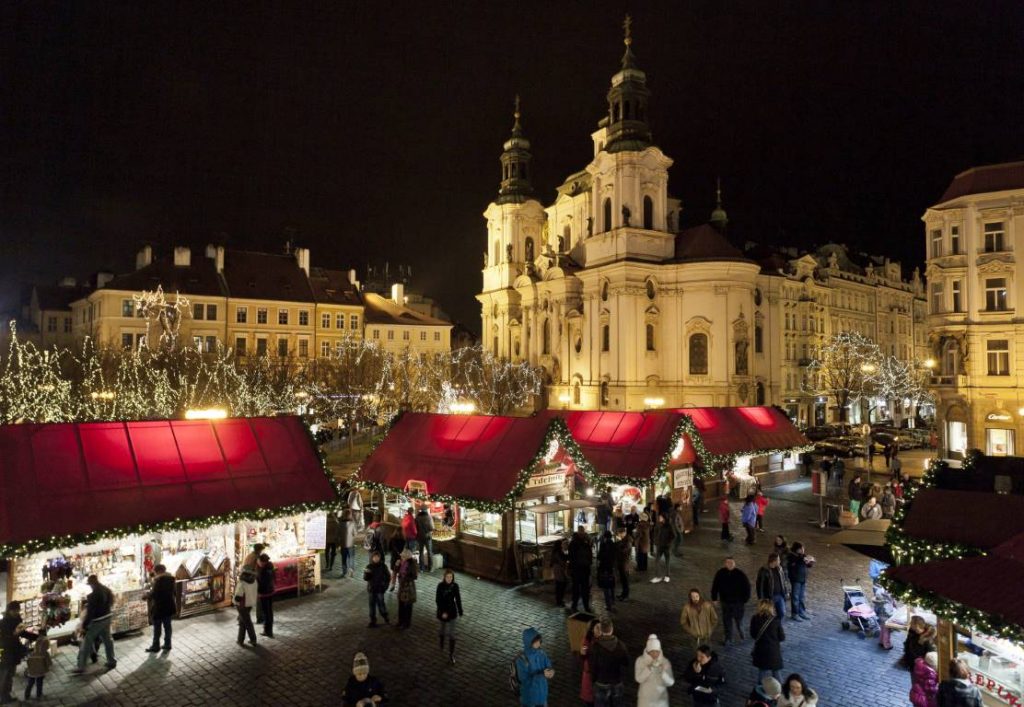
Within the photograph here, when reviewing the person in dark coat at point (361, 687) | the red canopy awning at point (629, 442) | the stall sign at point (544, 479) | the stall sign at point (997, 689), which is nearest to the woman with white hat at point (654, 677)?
the person in dark coat at point (361, 687)

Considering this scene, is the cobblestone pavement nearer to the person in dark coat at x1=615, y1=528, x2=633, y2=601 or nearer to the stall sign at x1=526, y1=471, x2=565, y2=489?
the person in dark coat at x1=615, y1=528, x2=633, y2=601

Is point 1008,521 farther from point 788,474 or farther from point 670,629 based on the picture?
point 788,474

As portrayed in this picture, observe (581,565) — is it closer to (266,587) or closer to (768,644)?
(768,644)

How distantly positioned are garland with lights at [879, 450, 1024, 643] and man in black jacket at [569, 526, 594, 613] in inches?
218

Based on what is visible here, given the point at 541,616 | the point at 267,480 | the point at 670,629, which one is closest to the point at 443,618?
the point at 541,616

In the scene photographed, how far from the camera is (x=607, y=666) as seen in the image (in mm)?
8766

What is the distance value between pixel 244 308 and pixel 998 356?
53433 millimetres

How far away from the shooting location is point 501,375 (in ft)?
193

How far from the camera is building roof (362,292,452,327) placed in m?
66.4

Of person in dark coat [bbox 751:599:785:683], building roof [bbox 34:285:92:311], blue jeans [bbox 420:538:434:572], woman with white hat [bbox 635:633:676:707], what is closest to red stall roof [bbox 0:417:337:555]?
blue jeans [bbox 420:538:434:572]

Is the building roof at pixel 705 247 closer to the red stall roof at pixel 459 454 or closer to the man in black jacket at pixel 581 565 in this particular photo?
the red stall roof at pixel 459 454

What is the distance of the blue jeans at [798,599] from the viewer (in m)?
13.8

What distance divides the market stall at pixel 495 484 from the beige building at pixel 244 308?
38.4m

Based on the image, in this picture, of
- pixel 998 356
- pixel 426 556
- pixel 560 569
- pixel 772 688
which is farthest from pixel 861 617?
pixel 998 356
